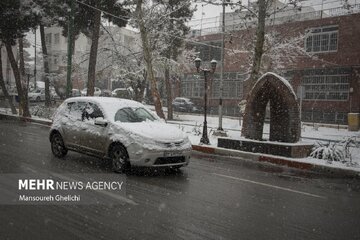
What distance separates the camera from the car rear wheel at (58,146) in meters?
10.6

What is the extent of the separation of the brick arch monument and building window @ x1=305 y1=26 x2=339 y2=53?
21995 millimetres

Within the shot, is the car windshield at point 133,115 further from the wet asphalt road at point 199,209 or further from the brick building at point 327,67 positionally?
the brick building at point 327,67

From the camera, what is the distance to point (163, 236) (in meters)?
5.00

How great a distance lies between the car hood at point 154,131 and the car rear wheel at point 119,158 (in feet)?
1.49

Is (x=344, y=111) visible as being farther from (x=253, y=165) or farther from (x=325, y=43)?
(x=253, y=165)

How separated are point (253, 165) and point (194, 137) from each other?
19.5 feet

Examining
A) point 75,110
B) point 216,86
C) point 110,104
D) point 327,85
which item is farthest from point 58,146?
point 216,86

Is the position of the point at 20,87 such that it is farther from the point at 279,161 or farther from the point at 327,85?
the point at 327,85

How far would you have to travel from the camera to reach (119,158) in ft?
28.7

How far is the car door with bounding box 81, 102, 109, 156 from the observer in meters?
9.24

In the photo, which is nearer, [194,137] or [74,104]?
[74,104]

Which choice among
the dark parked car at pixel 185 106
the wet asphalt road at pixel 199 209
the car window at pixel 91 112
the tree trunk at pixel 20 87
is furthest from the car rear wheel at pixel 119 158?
the dark parked car at pixel 185 106

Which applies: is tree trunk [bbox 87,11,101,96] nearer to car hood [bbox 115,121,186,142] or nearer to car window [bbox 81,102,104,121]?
car window [bbox 81,102,104,121]

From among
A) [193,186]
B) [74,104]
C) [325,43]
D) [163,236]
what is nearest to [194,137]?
[74,104]
